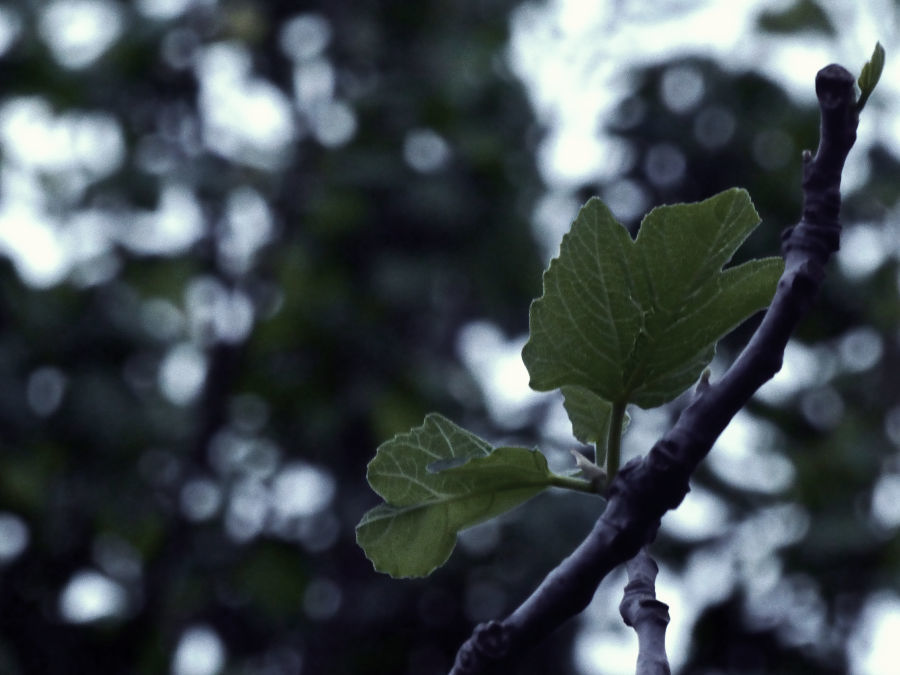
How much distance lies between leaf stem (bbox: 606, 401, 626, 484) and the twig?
4cm

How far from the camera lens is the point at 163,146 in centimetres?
390

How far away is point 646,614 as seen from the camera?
345mm

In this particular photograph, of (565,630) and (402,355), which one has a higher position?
(402,355)

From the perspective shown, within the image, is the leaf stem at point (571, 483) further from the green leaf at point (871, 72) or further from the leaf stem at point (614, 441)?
the green leaf at point (871, 72)

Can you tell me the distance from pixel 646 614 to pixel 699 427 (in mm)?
63

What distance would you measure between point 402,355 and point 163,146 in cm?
116

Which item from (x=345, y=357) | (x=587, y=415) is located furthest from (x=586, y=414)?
(x=345, y=357)

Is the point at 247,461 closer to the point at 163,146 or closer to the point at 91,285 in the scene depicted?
the point at 91,285

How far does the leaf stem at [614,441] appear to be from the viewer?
0.40 m

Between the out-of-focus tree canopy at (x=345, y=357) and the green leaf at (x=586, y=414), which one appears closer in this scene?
the green leaf at (x=586, y=414)

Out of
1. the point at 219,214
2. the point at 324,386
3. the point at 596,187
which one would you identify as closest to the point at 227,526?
the point at 324,386

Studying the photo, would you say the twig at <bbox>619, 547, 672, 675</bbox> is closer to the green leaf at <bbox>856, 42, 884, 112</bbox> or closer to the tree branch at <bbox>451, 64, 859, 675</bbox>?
→ the tree branch at <bbox>451, 64, 859, 675</bbox>

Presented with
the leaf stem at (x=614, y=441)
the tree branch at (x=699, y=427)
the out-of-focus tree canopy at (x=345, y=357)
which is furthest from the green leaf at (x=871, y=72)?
the out-of-focus tree canopy at (x=345, y=357)

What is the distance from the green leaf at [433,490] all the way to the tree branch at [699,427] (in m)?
0.06
